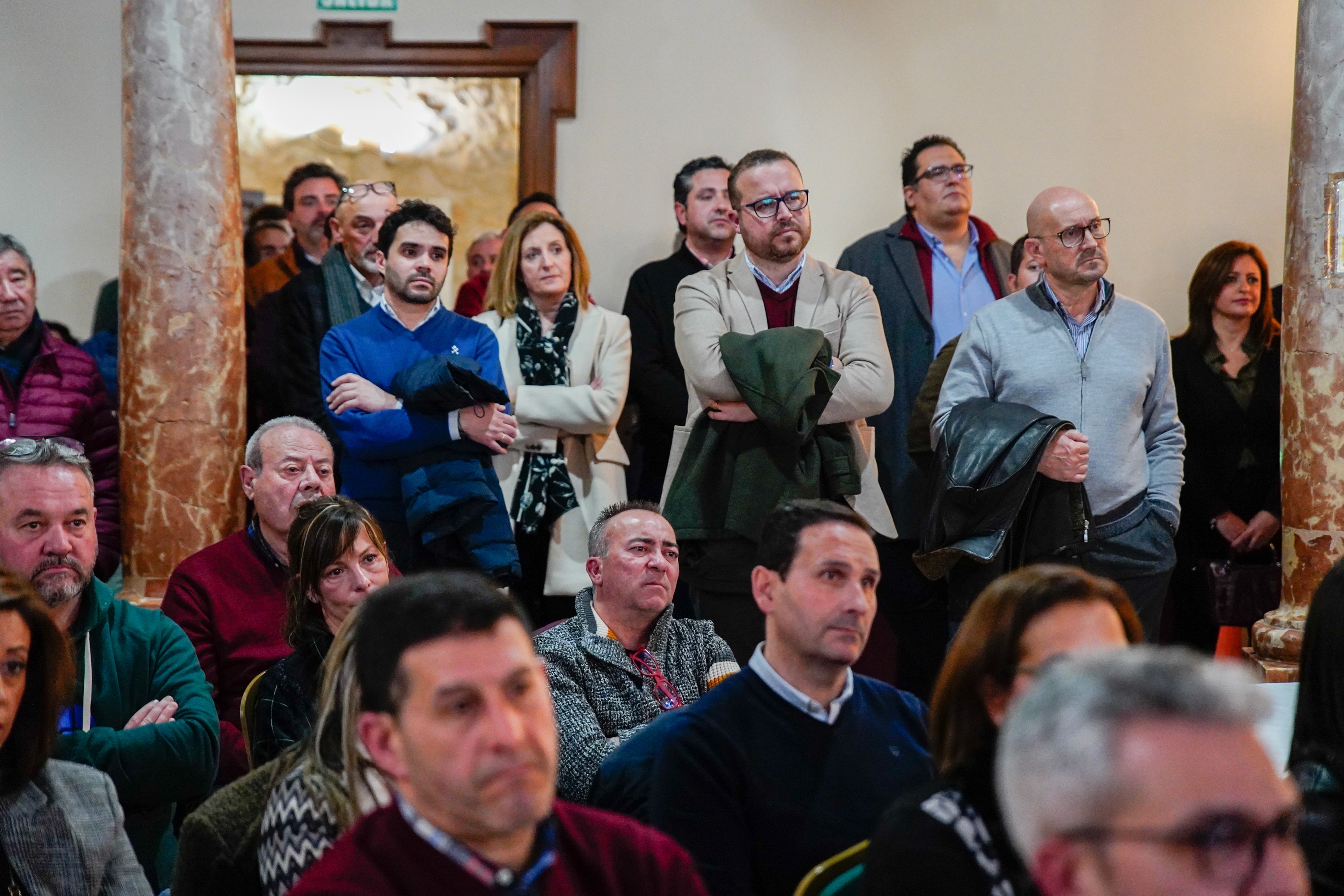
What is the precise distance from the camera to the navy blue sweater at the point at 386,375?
3582 mm

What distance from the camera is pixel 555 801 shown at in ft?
4.98

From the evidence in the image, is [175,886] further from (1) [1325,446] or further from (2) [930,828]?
(1) [1325,446]

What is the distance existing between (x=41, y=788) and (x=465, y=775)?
0.97 m

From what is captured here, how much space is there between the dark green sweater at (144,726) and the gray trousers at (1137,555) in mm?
2067

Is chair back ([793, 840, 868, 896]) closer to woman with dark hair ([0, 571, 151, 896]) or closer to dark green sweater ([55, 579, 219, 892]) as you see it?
woman with dark hair ([0, 571, 151, 896])

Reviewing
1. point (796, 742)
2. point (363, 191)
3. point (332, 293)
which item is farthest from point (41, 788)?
point (363, 191)

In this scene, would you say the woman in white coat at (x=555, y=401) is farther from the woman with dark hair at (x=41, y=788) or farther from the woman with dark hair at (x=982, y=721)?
the woman with dark hair at (x=982, y=721)

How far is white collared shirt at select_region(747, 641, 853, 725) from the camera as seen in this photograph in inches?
84.4

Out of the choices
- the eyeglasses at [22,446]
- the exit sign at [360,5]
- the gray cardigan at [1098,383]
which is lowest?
the eyeglasses at [22,446]

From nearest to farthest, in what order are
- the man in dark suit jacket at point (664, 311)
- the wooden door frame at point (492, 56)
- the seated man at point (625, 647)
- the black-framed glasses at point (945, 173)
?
the seated man at point (625, 647) → the man in dark suit jacket at point (664, 311) → the black-framed glasses at point (945, 173) → the wooden door frame at point (492, 56)

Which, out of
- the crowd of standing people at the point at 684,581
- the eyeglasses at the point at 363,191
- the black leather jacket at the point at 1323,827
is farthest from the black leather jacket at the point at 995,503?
the eyeglasses at the point at 363,191

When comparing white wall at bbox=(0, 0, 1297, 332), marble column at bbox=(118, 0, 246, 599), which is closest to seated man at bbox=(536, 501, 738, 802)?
marble column at bbox=(118, 0, 246, 599)

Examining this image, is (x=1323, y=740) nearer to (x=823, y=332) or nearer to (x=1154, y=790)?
(x=1154, y=790)

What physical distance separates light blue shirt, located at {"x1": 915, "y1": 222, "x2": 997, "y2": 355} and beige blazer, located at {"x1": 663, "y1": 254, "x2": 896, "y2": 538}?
657mm
